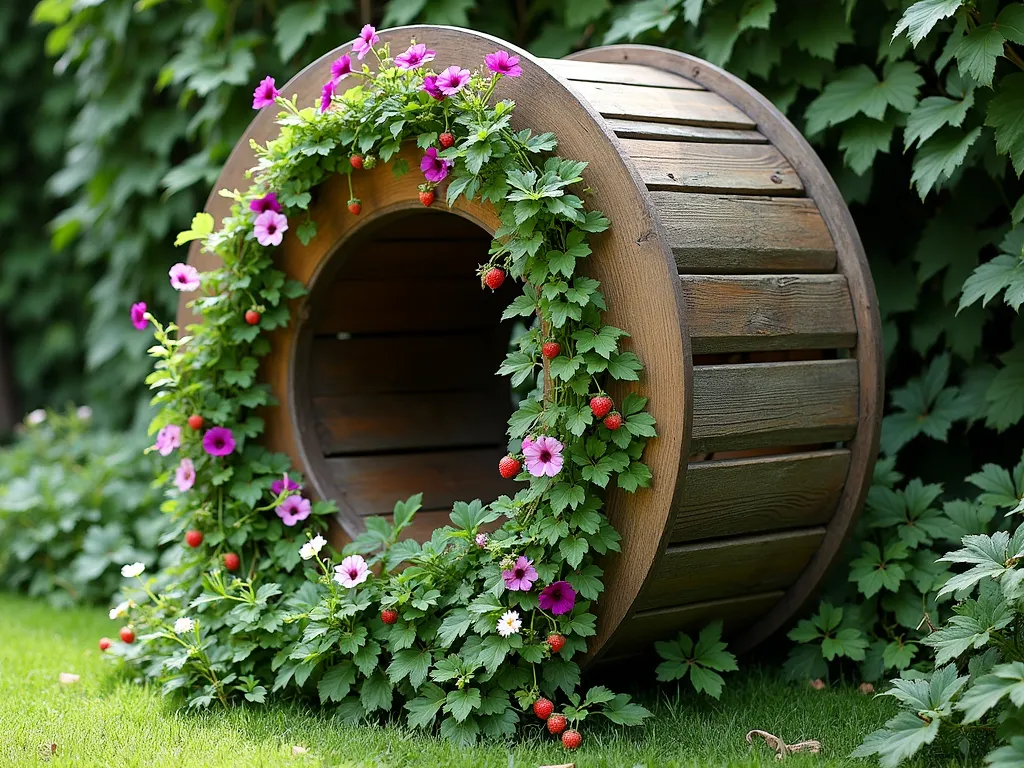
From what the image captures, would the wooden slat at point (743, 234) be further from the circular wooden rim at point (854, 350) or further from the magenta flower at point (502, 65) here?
the magenta flower at point (502, 65)

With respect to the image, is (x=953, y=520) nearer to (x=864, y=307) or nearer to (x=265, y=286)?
(x=864, y=307)

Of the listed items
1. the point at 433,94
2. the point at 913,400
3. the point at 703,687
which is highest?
the point at 433,94

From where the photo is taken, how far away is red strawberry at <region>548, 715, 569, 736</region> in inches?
94.7

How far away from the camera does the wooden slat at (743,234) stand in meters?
2.54

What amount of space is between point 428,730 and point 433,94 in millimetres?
1423

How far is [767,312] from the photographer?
266 cm

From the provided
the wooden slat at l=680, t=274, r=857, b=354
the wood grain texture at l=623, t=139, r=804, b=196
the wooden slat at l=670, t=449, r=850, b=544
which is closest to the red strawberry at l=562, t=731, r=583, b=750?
the wooden slat at l=670, t=449, r=850, b=544

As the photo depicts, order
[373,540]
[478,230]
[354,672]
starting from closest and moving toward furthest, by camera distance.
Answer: [354,672] → [373,540] → [478,230]

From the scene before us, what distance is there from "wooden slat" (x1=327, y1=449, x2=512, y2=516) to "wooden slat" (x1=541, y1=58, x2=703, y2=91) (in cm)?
115

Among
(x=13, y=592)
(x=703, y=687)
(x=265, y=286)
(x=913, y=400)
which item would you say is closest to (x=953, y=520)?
(x=913, y=400)

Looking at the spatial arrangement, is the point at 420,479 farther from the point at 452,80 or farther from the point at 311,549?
the point at 452,80

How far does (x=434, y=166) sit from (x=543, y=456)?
0.74m

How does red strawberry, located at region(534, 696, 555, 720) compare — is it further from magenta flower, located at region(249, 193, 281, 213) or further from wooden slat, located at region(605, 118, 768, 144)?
magenta flower, located at region(249, 193, 281, 213)

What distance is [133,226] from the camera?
4.96 metres
